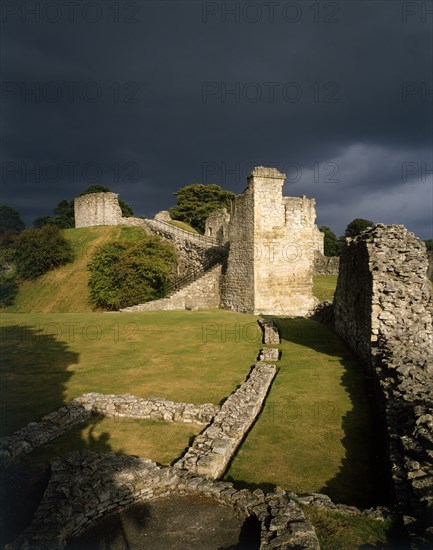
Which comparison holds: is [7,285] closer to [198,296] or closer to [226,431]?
[198,296]

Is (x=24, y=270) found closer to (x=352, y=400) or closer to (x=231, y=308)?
(x=231, y=308)

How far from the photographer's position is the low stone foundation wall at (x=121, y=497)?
181 inches

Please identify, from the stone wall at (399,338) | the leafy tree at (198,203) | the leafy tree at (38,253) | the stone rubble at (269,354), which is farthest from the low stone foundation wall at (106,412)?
the leafy tree at (198,203)

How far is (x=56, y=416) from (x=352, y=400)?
23.5ft

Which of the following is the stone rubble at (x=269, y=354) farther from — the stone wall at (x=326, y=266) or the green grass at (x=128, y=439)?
the stone wall at (x=326, y=266)

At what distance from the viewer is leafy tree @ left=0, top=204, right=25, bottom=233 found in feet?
242

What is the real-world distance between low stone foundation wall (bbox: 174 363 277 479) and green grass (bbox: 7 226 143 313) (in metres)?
22.4

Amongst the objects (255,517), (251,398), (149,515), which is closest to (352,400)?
(251,398)

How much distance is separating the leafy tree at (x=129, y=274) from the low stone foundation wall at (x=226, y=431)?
19316 mm

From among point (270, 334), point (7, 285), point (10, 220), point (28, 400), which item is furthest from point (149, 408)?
point (10, 220)

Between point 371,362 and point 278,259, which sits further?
point 278,259

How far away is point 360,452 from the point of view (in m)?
7.24

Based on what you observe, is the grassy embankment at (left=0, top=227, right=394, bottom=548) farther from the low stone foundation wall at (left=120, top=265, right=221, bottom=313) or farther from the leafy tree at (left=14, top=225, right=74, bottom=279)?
the leafy tree at (left=14, top=225, right=74, bottom=279)

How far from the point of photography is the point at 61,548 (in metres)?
4.64
